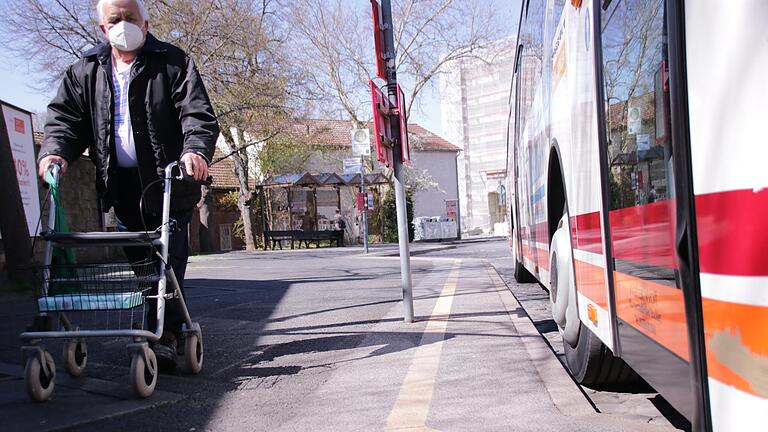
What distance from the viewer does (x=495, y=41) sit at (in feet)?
107

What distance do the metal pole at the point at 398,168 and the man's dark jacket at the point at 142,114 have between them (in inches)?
94.2

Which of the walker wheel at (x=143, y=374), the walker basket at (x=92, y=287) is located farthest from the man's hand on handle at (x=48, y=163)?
the walker wheel at (x=143, y=374)

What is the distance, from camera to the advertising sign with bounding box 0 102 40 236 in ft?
34.5

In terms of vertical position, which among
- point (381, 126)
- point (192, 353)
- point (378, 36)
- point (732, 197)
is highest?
point (378, 36)

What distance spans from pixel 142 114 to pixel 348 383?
1877 millimetres

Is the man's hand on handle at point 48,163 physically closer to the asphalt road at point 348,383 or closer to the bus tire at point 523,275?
the asphalt road at point 348,383

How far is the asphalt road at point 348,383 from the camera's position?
9.50ft

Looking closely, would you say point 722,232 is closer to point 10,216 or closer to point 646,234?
point 646,234

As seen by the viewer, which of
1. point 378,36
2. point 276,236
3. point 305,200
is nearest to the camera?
point 378,36

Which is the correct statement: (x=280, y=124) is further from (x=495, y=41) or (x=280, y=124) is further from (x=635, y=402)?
(x=635, y=402)

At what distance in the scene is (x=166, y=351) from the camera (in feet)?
11.7

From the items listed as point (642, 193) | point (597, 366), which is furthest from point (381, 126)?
point (642, 193)

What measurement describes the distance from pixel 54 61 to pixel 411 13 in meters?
17.9

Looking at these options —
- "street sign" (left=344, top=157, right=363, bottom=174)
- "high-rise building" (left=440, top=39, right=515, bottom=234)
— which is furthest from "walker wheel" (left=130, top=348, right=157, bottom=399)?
"high-rise building" (left=440, top=39, right=515, bottom=234)
